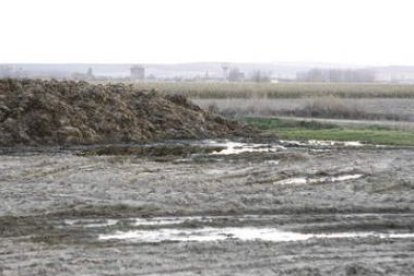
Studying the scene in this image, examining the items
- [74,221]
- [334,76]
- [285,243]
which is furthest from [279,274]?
[334,76]

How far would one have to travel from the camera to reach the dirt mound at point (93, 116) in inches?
843

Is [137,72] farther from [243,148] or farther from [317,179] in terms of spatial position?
[317,179]

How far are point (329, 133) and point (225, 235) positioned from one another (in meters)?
15.8

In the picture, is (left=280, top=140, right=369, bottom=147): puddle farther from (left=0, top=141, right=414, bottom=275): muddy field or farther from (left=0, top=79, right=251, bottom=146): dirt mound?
(left=0, top=79, right=251, bottom=146): dirt mound

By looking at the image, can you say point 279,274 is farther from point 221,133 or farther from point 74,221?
point 221,133

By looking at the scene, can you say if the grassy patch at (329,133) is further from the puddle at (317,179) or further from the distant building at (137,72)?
the distant building at (137,72)

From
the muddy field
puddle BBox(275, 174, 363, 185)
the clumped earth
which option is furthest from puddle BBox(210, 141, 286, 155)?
puddle BBox(275, 174, 363, 185)

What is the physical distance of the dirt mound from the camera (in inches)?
843

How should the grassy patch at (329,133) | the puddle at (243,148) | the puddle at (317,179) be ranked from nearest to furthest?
the puddle at (317,179) → the puddle at (243,148) → the grassy patch at (329,133)

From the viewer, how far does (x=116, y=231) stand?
398 inches

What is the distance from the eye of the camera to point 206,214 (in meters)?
11.3

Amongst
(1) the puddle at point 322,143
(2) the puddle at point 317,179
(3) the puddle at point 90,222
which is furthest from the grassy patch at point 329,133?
(3) the puddle at point 90,222

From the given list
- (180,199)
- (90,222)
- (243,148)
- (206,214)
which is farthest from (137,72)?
(90,222)

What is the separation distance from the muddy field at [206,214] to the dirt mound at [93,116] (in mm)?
2863
